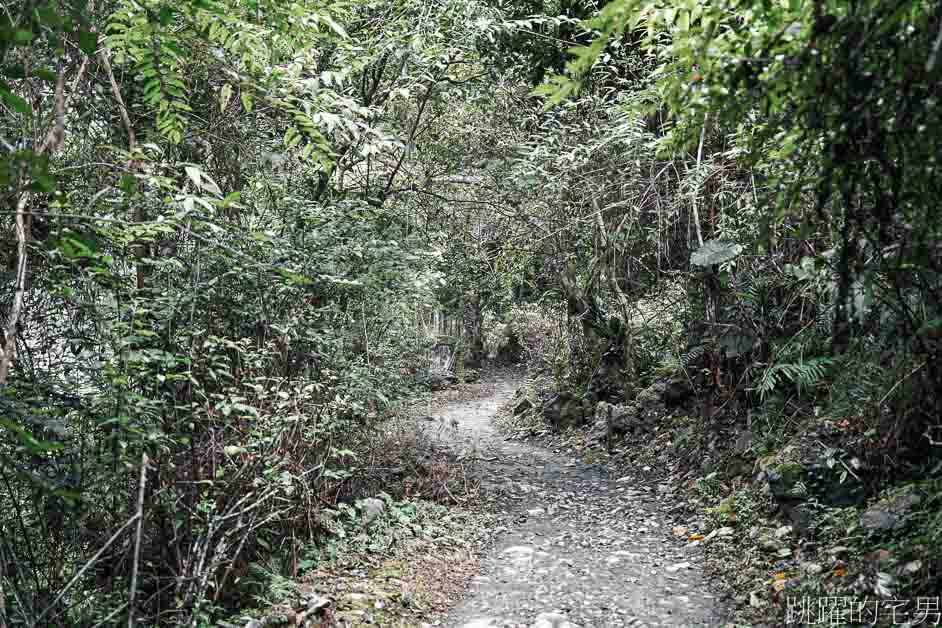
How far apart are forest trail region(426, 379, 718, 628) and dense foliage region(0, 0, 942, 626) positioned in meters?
1.53

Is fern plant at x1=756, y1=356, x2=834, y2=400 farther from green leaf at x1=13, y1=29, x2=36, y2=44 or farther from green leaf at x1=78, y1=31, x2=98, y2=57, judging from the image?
green leaf at x1=13, y1=29, x2=36, y2=44

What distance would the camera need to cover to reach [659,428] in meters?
8.52

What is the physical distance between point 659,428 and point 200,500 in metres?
6.43

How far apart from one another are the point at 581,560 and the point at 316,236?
12.3ft

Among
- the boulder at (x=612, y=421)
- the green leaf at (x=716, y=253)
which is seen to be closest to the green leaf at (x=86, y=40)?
the green leaf at (x=716, y=253)

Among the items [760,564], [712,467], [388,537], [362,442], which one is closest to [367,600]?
[388,537]

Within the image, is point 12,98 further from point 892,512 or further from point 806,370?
point 806,370

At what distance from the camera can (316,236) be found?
5.22m

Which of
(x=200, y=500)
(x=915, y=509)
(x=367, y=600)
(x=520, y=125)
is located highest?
(x=520, y=125)

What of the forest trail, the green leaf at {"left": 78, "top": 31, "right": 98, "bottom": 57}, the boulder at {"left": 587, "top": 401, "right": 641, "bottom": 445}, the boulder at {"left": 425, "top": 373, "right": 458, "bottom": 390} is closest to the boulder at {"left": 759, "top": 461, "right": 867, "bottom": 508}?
the forest trail

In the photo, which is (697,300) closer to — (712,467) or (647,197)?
(647,197)

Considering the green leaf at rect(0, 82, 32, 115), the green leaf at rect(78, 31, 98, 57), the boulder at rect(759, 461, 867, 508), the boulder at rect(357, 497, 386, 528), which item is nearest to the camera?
the green leaf at rect(0, 82, 32, 115)

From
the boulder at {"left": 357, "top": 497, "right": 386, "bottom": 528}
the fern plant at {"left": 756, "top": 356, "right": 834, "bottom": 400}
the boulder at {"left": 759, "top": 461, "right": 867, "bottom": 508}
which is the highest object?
the fern plant at {"left": 756, "top": 356, "right": 834, "bottom": 400}

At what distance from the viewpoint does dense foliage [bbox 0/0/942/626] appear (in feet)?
7.06
